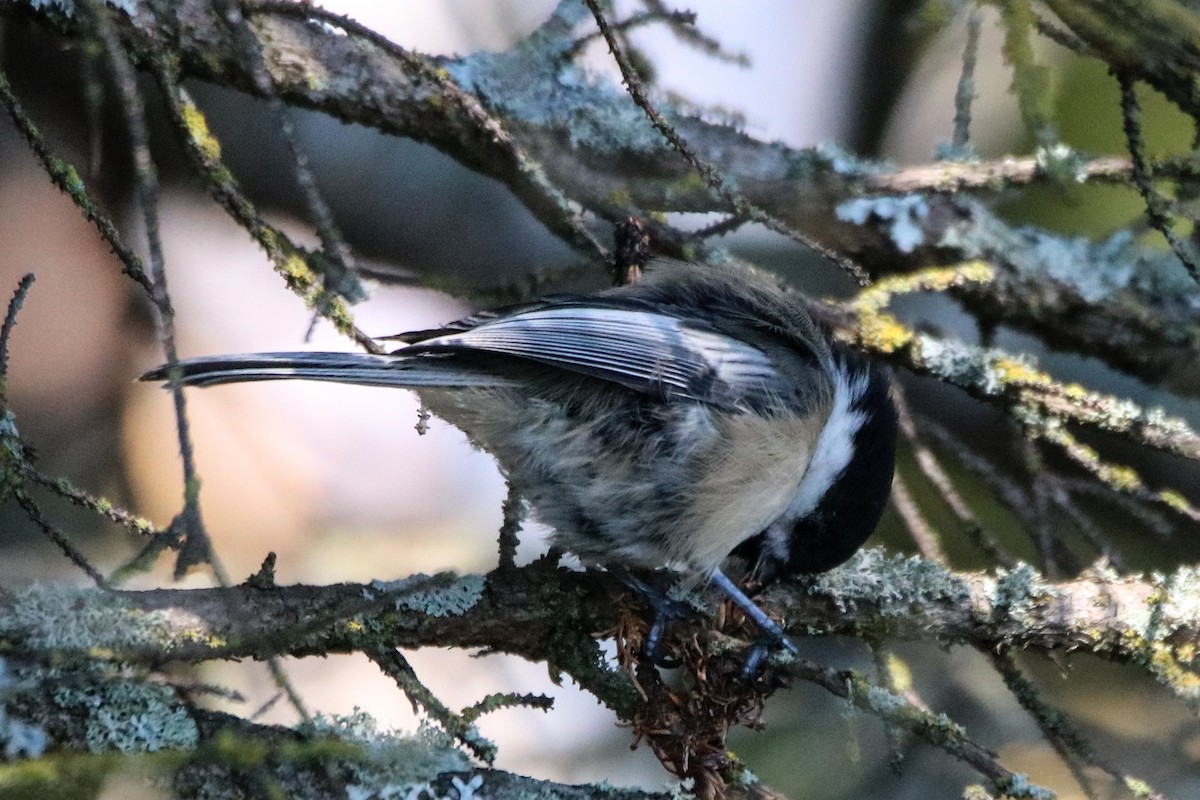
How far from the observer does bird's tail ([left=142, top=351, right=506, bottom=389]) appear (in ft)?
6.14

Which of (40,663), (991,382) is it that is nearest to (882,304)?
(991,382)

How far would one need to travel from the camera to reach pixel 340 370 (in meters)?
2.08

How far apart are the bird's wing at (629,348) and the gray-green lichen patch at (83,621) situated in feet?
2.40

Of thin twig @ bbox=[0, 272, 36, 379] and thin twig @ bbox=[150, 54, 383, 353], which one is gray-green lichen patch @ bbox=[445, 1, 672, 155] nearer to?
thin twig @ bbox=[150, 54, 383, 353]

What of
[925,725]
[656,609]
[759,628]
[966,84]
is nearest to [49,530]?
[656,609]

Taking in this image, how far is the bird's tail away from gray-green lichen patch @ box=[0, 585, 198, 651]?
1.30 feet

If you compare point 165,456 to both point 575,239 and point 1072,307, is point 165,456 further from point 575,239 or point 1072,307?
point 1072,307

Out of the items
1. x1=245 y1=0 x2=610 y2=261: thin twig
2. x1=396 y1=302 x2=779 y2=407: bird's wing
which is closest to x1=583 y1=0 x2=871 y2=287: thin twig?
x1=245 y1=0 x2=610 y2=261: thin twig

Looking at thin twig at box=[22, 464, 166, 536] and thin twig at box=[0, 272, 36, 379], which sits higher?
thin twig at box=[0, 272, 36, 379]

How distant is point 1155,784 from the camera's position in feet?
8.60

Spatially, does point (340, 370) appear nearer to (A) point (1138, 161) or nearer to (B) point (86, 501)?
(B) point (86, 501)

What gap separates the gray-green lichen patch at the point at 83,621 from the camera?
5.76 feet

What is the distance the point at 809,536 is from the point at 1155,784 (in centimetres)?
113

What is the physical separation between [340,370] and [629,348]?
2.06 feet
